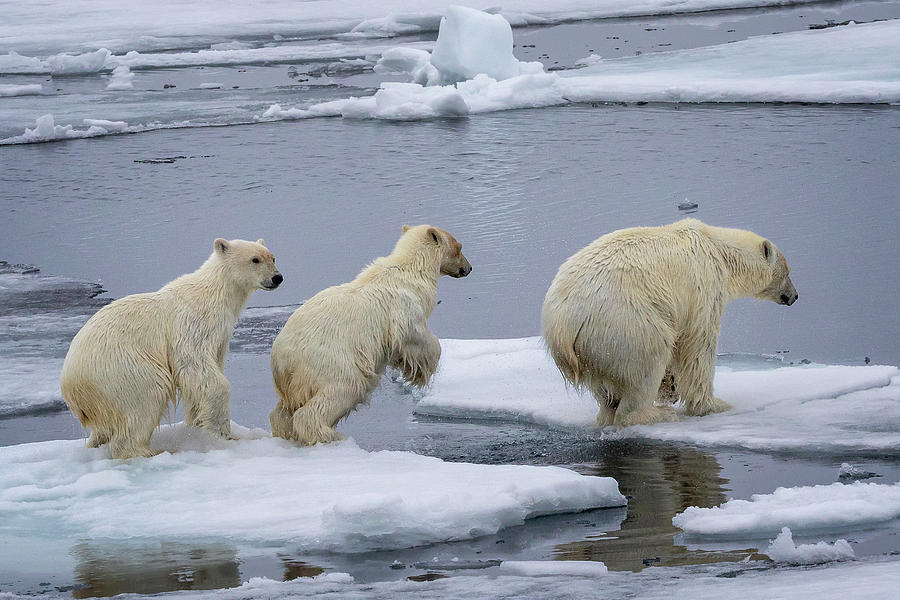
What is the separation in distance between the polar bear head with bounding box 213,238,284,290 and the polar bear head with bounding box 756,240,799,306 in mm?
2765

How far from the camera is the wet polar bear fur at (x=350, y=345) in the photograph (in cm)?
577

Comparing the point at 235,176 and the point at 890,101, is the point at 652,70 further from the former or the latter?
the point at 235,176

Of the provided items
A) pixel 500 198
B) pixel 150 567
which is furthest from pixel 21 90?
pixel 150 567

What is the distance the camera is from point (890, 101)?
1545 centimetres

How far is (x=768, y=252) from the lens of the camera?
22.2 feet

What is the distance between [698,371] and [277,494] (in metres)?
2.44

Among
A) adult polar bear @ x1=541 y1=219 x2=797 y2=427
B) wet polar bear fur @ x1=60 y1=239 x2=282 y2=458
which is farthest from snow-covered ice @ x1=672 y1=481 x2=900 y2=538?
wet polar bear fur @ x1=60 y1=239 x2=282 y2=458

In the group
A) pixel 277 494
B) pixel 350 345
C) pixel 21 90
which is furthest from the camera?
pixel 21 90

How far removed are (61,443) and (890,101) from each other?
1264cm

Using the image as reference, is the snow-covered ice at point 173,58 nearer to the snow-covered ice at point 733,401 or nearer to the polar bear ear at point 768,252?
the snow-covered ice at point 733,401

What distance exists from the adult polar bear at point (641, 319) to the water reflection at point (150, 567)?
2236 mm

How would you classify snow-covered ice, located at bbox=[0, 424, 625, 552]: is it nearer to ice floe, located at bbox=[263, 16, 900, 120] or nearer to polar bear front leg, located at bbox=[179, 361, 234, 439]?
polar bear front leg, located at bbox=[179, 361, 234, 439]

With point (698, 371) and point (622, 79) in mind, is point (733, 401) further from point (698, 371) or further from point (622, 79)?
point (622, 79)

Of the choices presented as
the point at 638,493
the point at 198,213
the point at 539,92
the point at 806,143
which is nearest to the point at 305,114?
the point at 539,92
